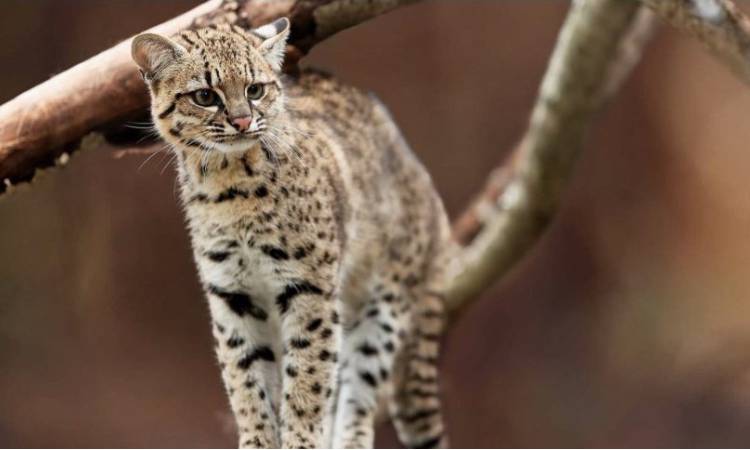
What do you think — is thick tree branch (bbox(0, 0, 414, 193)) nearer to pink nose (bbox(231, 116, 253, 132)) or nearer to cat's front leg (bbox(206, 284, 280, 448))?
pink nose (bbox(231, 116, 253, 132))

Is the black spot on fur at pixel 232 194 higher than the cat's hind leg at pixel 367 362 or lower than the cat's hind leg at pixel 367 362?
higher

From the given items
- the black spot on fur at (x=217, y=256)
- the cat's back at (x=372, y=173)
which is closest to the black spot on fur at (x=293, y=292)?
the black spot on fur at (x=217, y=256)

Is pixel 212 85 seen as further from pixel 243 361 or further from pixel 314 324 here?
pixel 243 361

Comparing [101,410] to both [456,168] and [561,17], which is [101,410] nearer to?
[456,168]

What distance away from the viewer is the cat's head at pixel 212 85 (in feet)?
10.7

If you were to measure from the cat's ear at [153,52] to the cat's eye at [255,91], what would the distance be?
0.23 meters

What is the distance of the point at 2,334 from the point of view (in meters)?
6.47

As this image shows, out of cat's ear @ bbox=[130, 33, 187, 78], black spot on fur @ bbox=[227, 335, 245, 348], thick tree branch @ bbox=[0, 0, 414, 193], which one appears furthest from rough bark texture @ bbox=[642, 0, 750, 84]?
black spot on fur @ bbox=[227, 335, 245, 348]

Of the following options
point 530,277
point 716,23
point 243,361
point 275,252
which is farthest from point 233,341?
point 530,277

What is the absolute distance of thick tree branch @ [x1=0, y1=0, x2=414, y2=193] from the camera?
12.3 feet

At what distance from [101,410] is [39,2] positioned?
258 cm

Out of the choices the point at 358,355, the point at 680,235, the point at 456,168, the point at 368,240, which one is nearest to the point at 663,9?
the point at 368,240

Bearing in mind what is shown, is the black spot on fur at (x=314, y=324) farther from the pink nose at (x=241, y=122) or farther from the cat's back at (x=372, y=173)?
the pink nose at (x=241, y=122)

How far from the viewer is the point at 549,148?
5.70 meters
